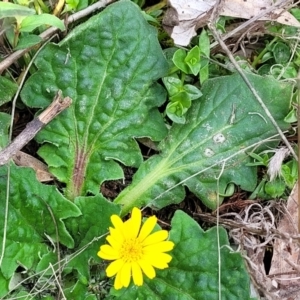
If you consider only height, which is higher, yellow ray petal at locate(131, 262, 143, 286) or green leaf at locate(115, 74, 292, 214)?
green leaf at locate(115, 74, 292, 214)

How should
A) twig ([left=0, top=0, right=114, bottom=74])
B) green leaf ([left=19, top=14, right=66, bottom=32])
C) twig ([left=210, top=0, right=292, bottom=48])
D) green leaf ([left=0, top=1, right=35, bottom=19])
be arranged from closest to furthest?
green leaf ([left=0, top=1, right=35, bottom=19]) < green leaf ([left=19, top=14, right=66, bottom=32]) < twig ([left=0, top=0, right=114, bottom=74]) < twig ([left=210, top=0, right=292, bottom=48])

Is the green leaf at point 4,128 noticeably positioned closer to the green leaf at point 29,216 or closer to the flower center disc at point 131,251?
the green leaf at point 29,216

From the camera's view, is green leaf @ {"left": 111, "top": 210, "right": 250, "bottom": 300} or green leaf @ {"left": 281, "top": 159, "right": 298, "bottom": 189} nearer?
green leaf @ {"left": 111, "top": 210, "right": 250, "bottom": 300}

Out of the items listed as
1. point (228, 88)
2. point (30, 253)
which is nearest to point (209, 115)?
point (228, 88)

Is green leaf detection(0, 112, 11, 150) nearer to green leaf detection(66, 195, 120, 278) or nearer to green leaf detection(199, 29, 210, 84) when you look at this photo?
green leaf detection(66, 195, 120, 278)

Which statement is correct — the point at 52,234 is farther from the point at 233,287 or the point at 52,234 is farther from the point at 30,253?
the point at 233,287

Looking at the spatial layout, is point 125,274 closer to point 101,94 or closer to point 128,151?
point 128,151

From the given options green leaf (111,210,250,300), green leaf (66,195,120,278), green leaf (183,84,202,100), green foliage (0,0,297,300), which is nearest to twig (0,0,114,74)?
green foliage (0,0,297,300)
